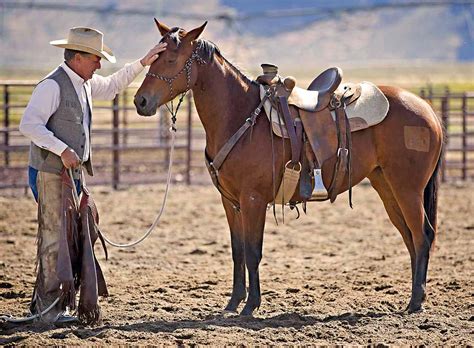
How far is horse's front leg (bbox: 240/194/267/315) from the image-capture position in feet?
19.3

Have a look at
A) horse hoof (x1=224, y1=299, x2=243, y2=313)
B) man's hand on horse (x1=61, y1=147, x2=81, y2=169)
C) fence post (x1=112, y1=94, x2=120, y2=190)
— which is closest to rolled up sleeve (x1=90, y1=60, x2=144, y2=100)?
man's hand on horse (x1=61, y1=147, x2=81, y2=169)

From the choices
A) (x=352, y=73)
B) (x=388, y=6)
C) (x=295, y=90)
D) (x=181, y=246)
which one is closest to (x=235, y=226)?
(x=295, y=90)

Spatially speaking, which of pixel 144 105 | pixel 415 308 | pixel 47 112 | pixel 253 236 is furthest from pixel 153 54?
pixel 415 308

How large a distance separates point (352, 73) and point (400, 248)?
45296mm

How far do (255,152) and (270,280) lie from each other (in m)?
1.63

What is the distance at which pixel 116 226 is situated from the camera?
969cm

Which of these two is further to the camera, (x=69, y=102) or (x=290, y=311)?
(x=290, y=311)

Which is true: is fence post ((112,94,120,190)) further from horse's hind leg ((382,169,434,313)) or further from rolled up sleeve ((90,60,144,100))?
horse's hind leg ((382,169,434,313))

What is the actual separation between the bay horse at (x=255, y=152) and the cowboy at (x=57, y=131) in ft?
1.32

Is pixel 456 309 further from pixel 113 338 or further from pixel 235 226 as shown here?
pixel 113 338

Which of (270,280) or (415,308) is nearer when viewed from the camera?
(415,308)

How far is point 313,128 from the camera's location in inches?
237

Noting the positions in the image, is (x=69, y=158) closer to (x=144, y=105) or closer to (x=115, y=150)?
(x=144, y=105)

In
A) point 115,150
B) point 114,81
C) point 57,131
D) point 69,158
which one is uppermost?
point 114,81
